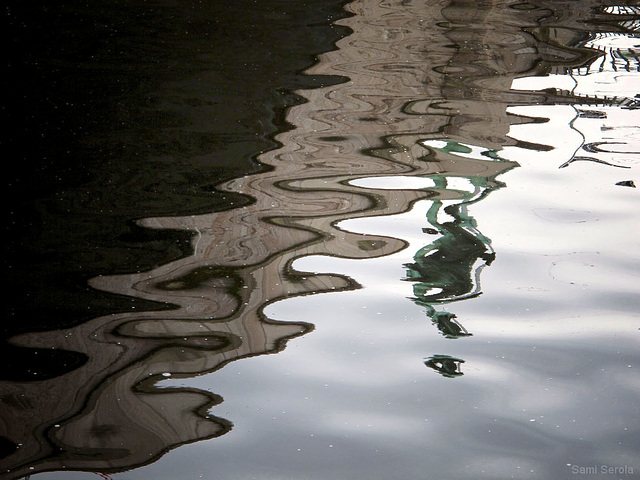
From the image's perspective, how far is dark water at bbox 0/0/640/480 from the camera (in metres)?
1.49

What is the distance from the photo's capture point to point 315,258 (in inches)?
82.7

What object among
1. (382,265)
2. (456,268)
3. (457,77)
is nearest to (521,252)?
(456,268)

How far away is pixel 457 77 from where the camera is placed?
340cm

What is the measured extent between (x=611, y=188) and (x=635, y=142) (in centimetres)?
44

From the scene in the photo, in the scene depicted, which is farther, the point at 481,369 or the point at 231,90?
the point at 231,90

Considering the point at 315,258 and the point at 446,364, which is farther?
the point at 315,258

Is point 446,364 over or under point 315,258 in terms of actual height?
under

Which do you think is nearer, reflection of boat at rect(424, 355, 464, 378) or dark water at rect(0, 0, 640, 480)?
dark water at rect(0, 0, 640, 480)

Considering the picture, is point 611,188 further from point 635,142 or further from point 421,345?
point 421,345

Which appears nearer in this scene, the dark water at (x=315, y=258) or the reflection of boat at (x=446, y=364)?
the dark water at (x=315, y=258)

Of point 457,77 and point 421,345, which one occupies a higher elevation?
point 457,77

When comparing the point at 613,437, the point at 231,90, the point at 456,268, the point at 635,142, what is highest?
the point at 231,90

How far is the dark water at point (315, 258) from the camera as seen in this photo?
149cm

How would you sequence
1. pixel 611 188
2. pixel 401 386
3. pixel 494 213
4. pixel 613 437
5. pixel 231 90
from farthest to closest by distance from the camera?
pixel 231 90 → pixel 611 188 → pixel 494 213 → pixel 401 386 → pixel 613 437
